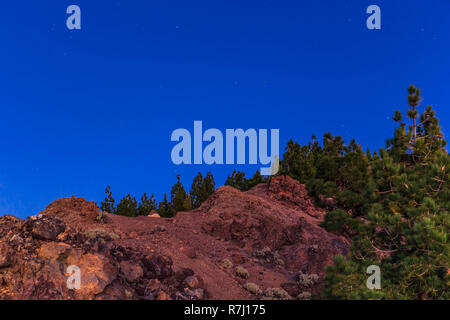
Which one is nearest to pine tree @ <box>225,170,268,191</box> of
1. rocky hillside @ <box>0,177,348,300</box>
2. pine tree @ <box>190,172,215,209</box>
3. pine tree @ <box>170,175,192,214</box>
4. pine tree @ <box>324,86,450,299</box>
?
pine tree @ <box>190,172,215,209</box>

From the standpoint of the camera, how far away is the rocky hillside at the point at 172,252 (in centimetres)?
1125

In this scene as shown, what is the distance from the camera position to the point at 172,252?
17.5m

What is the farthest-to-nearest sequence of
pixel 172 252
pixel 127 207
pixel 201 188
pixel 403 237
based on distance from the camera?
1. pixel 201 188
2. pixel 127 207
3. pixel 172 252
4. pixel 403 237

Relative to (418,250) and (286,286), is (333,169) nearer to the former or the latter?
(286,286)

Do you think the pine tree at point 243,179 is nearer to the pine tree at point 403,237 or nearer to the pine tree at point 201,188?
the pine tree at point 201,188

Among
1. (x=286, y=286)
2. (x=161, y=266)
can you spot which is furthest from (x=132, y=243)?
(x=286, y=286)

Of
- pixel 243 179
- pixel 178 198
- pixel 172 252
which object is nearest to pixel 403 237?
pixel 172 252

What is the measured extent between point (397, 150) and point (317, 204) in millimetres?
7329

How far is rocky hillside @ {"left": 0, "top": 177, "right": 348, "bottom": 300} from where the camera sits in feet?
36.9

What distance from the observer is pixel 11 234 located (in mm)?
12250

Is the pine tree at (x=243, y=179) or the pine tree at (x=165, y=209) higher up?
the pine tree at (x=243, y=179)

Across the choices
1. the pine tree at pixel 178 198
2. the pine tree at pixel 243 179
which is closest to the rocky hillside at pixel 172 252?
the pine tree at pixel 178 198

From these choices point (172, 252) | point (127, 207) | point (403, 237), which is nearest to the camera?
point (403, 237)

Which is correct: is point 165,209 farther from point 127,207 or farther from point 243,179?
point 243,179
